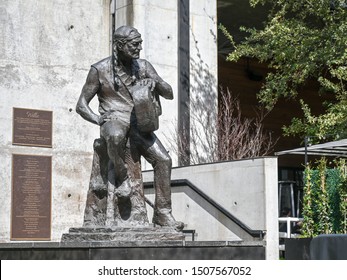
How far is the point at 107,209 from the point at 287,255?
5.36 meters

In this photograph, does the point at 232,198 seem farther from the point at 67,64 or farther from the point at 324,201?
the point at 67,64

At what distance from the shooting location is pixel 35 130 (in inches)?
665

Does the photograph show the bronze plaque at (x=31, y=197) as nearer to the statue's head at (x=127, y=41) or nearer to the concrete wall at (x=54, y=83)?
the concrete wall at (x=54, y=83)

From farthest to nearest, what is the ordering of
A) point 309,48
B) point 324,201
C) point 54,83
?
point 309,48
point 54,83
point 324,201

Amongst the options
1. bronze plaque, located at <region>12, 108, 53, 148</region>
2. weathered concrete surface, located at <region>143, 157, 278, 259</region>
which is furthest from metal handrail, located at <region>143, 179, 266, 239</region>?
bronze plaque, located at <region>12, 108, 53, 148</region>

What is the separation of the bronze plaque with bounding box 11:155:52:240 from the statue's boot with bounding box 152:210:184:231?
7024 millimetres

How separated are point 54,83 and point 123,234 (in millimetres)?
8390

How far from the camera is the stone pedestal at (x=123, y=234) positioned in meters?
9.39

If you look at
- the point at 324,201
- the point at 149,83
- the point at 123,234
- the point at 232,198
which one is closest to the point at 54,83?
the point at 232,198

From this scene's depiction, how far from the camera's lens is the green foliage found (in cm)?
1577

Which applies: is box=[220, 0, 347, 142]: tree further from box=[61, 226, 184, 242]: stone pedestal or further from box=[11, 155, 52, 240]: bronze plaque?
box=[61, 226, 184, 242]: stone pedestal

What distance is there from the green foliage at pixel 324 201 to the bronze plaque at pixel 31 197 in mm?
4896

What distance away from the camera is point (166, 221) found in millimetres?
9906

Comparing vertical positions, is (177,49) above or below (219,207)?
above
